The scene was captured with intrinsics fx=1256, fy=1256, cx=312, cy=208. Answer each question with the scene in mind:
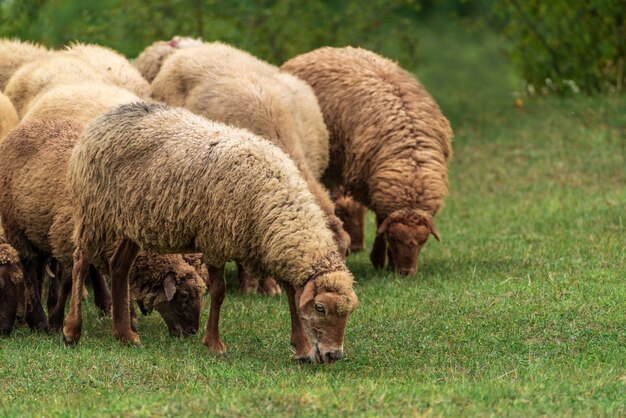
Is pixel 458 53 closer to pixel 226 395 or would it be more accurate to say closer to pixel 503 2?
pixel 503 2

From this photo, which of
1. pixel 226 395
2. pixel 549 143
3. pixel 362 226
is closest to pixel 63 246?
pixel 226 395

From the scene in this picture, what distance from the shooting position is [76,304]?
871 centimetres

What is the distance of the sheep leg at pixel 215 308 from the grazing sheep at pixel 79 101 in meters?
2.50

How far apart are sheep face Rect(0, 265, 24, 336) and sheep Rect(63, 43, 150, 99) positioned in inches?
121

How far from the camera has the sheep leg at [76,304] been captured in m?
8.70

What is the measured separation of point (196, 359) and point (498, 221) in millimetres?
6143

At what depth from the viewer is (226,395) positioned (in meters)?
6.77

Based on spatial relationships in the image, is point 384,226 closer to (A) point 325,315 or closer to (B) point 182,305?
(B) point 182,305

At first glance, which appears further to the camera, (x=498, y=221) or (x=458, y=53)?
(x=458, y=53)

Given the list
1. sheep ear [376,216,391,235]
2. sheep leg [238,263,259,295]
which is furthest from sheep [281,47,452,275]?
sheep leg [238,263,259,295]

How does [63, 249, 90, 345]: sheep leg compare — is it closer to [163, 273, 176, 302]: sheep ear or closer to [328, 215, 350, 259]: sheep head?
[163, 273, 176, 302]: sheep ear

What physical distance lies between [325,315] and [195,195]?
1.18 m

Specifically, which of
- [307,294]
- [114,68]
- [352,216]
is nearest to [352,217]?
[352,216]

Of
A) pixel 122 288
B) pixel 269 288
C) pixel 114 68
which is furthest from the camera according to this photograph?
pixel 114 68
